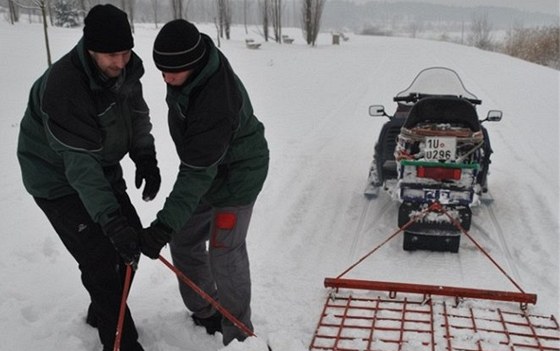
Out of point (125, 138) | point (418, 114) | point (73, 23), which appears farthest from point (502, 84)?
point (73, 23)

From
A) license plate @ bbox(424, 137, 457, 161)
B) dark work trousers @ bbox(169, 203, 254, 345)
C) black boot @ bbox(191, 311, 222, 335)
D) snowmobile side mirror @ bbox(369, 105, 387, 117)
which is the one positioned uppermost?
snowmobile side mirror @ bbox(369, 105, 387, 117)

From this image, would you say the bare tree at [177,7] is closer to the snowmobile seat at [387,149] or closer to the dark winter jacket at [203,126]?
the snowmobile seat at [387,149]

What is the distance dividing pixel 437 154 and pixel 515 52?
101ft

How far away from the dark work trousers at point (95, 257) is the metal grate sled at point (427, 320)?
1.19m

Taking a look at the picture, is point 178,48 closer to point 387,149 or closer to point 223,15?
point 387,149

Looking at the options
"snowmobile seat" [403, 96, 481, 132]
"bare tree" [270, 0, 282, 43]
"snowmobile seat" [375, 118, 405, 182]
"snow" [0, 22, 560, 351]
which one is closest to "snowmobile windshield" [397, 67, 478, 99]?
"snowmobile seat" [375, 118, 405, 182]

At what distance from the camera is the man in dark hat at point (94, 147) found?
98.3 inches

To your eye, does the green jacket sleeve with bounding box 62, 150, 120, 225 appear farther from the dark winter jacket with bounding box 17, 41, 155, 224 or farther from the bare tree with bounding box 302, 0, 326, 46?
the bare tree with bounding box 302, 0, 326, 46

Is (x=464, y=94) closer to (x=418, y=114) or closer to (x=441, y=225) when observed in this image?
(x=418, y=114)

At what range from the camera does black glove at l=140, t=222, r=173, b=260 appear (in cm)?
255

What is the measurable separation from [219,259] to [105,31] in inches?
51.9

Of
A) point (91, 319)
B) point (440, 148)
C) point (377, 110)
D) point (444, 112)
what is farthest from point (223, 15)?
point (91, 319)

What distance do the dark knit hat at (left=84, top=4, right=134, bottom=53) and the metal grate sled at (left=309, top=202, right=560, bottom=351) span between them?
2.02m

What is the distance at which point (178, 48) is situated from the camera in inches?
96.9
